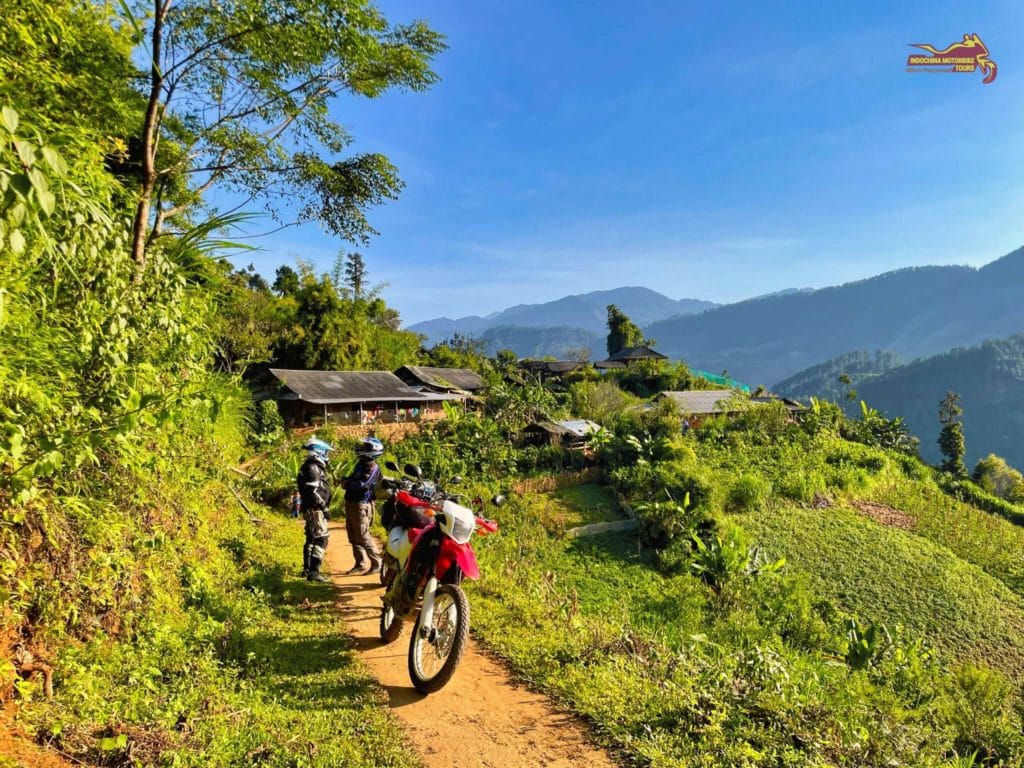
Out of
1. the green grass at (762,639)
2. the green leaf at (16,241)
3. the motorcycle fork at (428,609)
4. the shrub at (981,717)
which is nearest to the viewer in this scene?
the green leaf at (16,241)

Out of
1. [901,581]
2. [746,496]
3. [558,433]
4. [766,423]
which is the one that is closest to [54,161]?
[901,581]

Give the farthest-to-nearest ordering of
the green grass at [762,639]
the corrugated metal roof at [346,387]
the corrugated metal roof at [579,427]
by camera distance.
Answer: the corrugated metal roof at [579,427] < the corrugated metal roof at [346,387] < the green grass at [762,639]

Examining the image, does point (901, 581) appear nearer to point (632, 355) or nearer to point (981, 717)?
point (981, 717)

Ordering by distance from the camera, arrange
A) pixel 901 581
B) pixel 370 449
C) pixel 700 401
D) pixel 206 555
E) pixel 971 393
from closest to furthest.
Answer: pixel 206 555
pixel 370 449
pixel 901 581
pixel 700 401
pixel 971 393

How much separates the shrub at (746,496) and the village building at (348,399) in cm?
1759

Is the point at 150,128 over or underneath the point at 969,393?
over

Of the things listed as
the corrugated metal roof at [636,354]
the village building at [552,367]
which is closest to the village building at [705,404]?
the corrugated metal roof at [636,354]

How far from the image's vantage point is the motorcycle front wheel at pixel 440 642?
11.0 feet

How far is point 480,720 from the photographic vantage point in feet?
→ 10.7

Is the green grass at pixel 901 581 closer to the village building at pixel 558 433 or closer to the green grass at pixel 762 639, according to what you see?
the green grass at pixel 762 639

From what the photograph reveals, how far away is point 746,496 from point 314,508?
53.6 ft

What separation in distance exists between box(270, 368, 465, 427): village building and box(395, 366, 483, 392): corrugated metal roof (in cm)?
341

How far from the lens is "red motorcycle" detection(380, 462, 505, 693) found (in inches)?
135

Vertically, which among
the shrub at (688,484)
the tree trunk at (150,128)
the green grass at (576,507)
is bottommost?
Result: the green grass at (576,507)
